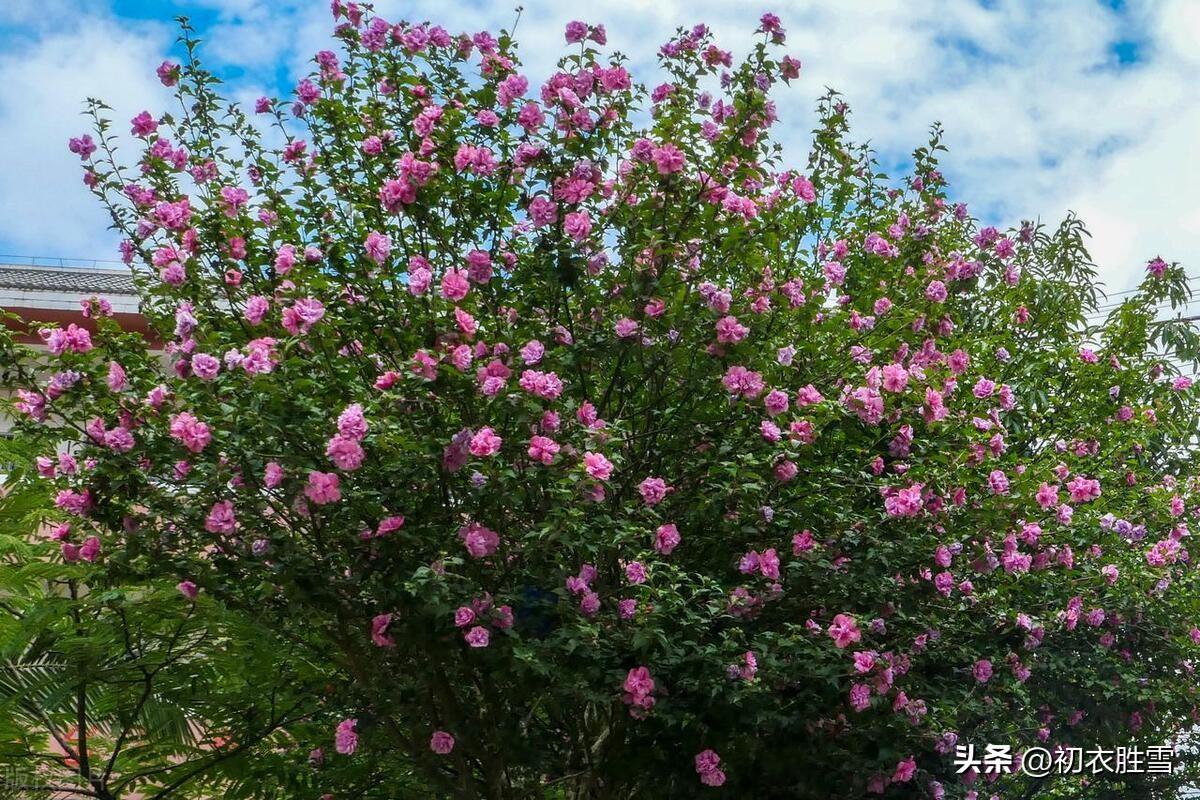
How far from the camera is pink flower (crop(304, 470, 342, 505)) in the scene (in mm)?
4805

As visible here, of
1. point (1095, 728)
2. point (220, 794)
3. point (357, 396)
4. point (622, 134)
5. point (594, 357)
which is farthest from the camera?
point (1095, 728)

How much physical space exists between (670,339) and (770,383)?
0.52 meters

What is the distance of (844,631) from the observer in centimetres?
571

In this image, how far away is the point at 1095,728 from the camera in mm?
9367

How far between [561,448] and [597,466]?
258mm

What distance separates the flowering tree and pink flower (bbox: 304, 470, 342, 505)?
12 mm

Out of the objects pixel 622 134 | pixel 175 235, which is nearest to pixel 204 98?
pixel 175 235

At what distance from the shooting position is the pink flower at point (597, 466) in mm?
4906

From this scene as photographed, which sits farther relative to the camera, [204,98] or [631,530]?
[204,98]

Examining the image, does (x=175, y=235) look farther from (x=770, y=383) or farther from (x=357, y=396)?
(x=770, y=383)

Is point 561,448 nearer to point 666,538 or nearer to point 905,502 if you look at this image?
point 666,538

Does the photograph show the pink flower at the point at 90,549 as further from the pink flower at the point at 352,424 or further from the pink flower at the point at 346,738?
the pink flower at the point at 352,424

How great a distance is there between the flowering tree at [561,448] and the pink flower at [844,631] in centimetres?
5


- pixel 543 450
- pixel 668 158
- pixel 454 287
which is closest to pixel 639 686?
pixel 543 450
